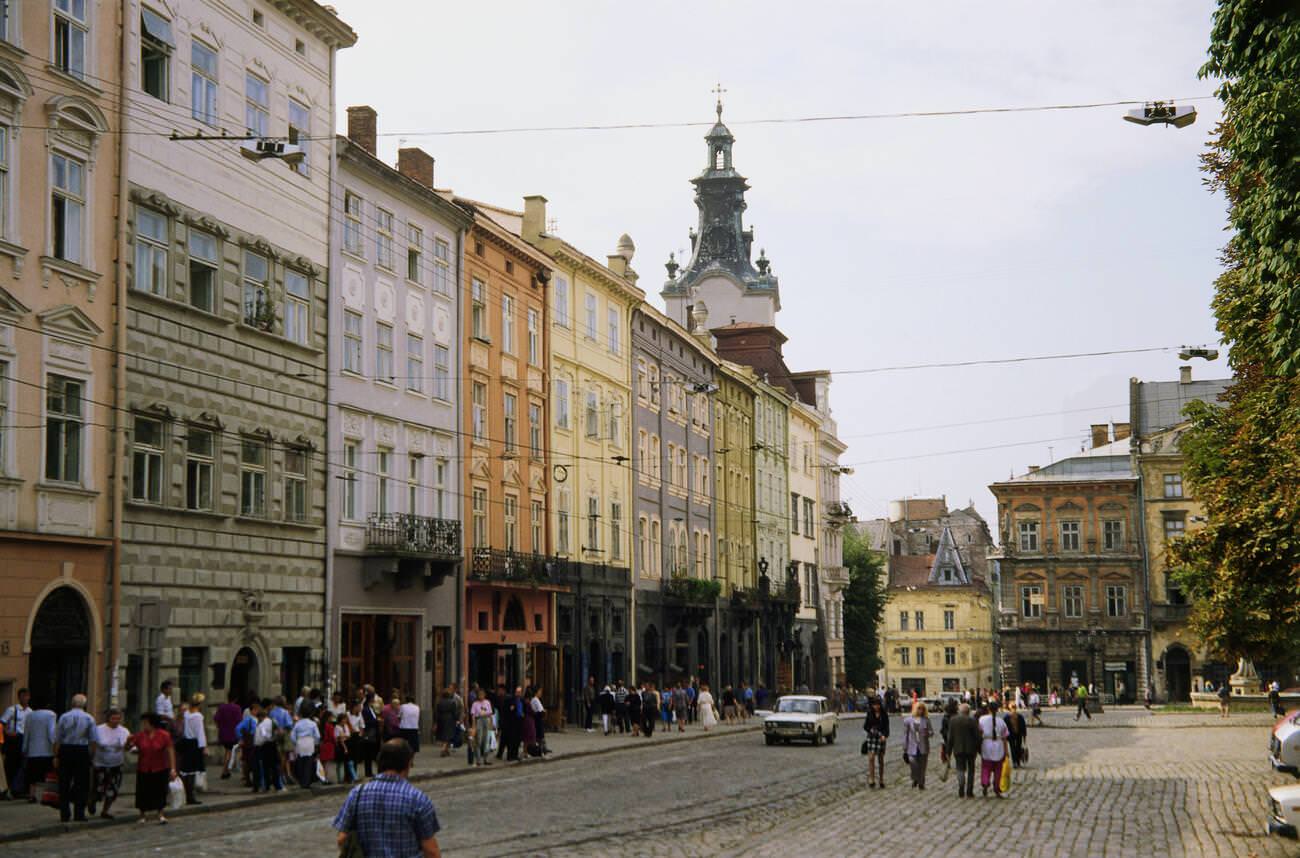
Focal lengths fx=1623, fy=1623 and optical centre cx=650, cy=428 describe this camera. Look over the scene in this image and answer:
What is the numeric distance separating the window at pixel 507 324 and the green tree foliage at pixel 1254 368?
19.9 metres

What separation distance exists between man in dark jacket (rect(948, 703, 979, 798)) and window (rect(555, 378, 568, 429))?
1062 inches

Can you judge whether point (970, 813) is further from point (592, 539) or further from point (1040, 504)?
point (1040, 504)

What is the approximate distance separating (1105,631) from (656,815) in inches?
3111

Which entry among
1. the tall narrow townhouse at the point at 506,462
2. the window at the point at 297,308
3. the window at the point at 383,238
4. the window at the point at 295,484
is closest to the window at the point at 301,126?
the window at the point at 297,308

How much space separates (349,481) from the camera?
130 ft

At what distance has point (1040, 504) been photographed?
101188mm

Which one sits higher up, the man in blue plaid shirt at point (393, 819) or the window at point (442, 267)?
the window at point (442, 267)

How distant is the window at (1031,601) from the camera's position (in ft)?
328

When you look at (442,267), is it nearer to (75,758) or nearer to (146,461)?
(146,461)

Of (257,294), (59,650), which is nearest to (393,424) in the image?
(257,294)

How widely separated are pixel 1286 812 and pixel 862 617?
284 ft

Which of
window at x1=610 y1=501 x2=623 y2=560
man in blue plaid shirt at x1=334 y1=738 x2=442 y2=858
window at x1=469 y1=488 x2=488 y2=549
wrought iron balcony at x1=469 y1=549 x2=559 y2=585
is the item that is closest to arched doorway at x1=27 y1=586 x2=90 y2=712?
wrought iron balcony at x1=469 y1=549 x2=559 y2=585

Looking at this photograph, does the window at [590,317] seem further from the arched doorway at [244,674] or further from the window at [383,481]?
the arched doorway at [244,674]

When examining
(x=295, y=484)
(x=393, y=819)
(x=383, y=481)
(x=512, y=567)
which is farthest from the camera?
(x=512, y=567)
